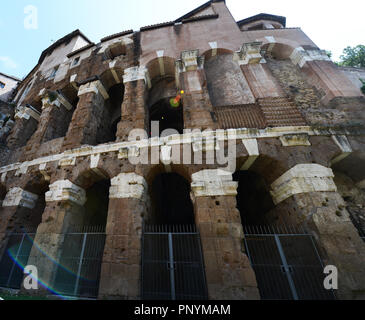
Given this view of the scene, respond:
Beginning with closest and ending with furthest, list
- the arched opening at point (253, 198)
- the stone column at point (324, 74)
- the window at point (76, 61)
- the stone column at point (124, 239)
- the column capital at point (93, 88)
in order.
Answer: the stone column at point (124, 239), the arched opening at point (253, 198), the stone column at point (324, 74), the column capital at point (93, 88), the window at point (76, 61)

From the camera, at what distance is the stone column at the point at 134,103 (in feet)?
20.7

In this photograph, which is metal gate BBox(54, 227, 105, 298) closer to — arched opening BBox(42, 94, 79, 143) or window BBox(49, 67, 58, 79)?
arched opening BBox(42, 94, 79, 143)

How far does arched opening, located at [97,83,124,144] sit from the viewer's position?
320 inches

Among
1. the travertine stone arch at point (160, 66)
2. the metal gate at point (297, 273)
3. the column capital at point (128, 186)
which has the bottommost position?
the metal gate at point (297, 273)

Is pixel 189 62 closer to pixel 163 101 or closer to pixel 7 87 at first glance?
pixel 163 101

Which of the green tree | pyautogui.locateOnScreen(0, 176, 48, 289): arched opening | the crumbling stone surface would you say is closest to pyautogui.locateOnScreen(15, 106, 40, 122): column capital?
pyautogui.locateOnScreen(0, 176, 48, 289): arched opening

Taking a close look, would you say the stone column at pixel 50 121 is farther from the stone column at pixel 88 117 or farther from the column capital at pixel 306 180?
the column capital at pixel 306 180

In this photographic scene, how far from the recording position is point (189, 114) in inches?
241

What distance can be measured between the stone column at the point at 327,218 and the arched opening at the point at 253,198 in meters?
1.04

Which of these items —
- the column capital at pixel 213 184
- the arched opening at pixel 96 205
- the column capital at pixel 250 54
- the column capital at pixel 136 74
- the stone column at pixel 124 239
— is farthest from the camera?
the column capital at pixel 136 74

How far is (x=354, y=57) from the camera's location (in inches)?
553

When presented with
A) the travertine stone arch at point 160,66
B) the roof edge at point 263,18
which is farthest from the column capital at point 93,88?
the roof edge at point 263,18

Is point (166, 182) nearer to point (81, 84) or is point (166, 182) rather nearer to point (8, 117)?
point (81, 84)

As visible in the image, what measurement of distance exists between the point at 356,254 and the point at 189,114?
5.71 metres
